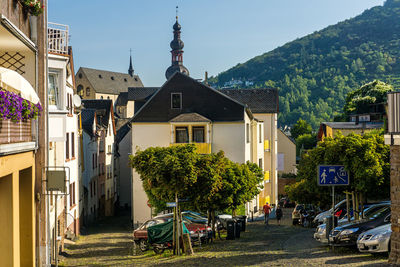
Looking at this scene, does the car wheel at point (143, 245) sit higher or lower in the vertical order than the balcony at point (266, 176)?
lower

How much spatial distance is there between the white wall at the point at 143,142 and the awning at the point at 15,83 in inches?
1076

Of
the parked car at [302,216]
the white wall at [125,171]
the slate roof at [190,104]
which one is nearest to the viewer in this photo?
the parked car at [302,216]

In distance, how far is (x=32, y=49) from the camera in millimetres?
15492

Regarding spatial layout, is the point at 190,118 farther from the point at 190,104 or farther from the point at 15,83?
the point at 15,83

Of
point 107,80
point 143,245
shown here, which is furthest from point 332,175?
point 107,80

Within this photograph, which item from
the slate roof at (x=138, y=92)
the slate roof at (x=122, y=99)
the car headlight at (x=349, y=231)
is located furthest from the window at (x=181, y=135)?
the slate roof at (x=122, y=99)

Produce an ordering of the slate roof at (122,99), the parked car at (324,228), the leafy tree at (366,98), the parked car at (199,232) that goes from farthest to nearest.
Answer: the slate roof at (122,99) → the leafy tree at (366,98) → the parked car at (199,232) → the parked car at (324,228)

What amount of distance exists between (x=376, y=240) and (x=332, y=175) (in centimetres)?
447

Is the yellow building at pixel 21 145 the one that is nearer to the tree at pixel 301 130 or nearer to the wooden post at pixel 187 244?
the wooden post at pixel 187 244

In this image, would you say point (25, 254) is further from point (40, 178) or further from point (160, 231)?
point (160, 231)

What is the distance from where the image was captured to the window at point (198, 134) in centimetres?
3891

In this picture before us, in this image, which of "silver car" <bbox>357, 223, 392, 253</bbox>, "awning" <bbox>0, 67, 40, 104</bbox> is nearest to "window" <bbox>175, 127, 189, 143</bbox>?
"silver car" <bbox>357, 223, 392, 253</bbox>

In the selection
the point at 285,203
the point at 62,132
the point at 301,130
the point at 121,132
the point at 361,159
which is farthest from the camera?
the point at 301,130

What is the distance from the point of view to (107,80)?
148m
